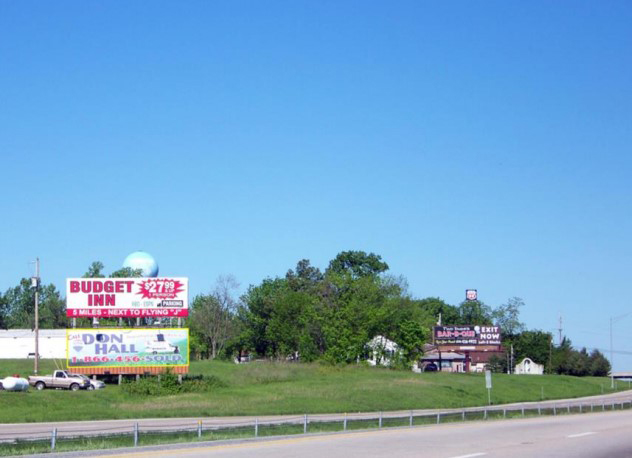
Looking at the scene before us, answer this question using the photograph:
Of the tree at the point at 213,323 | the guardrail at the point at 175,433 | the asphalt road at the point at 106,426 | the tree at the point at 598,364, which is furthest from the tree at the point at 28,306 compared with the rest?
the guardrail at the point at 175,433

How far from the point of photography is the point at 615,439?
30094 millimetres

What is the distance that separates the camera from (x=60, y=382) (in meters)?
64.2

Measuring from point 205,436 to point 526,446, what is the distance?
33.7 feet

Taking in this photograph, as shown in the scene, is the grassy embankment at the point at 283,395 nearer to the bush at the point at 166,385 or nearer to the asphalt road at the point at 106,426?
the bush at the point at 166,385

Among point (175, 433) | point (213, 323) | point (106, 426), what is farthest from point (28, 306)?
point (175, 433)

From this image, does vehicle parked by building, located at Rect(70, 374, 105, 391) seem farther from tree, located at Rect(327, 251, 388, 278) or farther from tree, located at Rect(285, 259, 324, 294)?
tree, located at Rect(327, 251, 388, 278)

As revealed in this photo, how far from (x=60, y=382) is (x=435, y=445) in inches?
1761

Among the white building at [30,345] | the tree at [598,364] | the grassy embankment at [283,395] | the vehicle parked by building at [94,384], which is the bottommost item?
the tree at [598,364]

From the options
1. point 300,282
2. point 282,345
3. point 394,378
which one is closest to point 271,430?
point 394,378

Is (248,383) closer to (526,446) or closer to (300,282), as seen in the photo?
(526,446)

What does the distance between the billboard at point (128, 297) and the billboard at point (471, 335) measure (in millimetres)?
55477

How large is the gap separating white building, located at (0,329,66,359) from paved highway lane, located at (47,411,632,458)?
6876 cm

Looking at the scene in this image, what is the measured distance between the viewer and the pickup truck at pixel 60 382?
211 feet

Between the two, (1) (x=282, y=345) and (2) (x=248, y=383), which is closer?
(2) (x=248, y=383)
